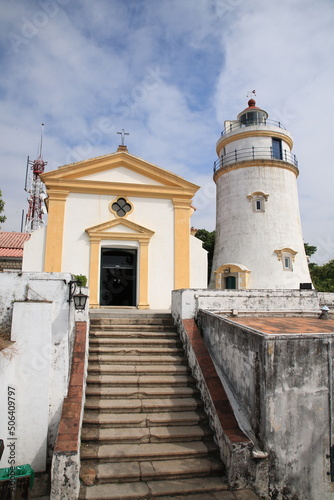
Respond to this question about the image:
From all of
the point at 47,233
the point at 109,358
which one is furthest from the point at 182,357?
the point at 47,233

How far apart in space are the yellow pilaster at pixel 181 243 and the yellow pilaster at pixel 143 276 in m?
1.08

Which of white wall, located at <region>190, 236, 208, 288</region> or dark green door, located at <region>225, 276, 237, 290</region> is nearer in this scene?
white wall, located at <region>190, 236, 208, 288</region>

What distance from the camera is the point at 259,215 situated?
1858 cm

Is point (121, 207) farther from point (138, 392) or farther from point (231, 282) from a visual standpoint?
point (231, 282)

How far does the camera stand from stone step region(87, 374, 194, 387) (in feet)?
20.7

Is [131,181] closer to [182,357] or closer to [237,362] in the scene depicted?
[182,357]

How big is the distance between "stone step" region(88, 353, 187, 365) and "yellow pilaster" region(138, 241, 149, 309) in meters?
5.01

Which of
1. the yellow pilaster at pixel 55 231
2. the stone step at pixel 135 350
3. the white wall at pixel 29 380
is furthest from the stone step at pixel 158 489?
the yellow pilaster at pixel 55 231

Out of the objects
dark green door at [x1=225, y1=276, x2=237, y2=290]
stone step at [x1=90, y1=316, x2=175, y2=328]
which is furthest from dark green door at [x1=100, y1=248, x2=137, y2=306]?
dark green door at [x1=225, y1=276, x2=237, y2=290]

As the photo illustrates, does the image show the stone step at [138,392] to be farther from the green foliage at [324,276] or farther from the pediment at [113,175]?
the green foliage at [324,276]

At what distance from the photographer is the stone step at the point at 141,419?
5566 millimetres

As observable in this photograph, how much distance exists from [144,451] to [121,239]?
8171 mm

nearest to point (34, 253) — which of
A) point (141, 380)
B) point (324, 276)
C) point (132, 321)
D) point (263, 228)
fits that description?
point (132, 321)

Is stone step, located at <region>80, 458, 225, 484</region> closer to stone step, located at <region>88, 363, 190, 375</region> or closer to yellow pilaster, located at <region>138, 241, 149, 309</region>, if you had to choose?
stone step, located at <region>88, 363, 190, 375</region>
